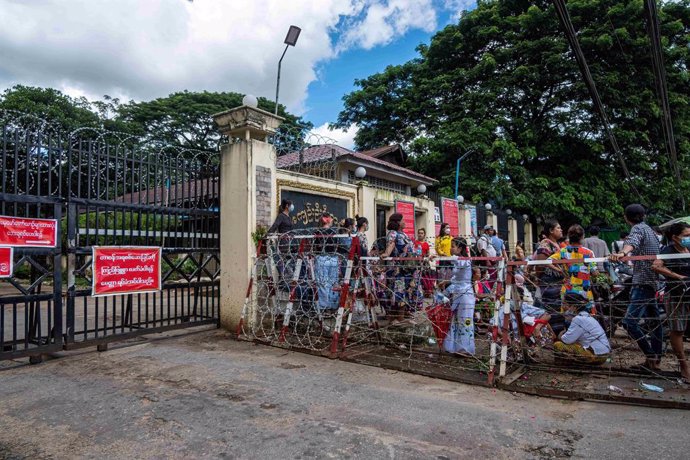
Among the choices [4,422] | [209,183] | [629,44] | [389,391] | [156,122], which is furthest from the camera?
[156,122]

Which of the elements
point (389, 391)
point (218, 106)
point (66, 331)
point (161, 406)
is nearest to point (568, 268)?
point (389, 391)

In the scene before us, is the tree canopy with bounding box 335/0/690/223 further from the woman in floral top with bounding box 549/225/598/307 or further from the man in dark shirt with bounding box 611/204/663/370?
the man in dark shirt with bounding box 611/204/663/370

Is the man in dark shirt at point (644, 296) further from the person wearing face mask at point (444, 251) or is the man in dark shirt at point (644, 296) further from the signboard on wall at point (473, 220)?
the signboard on wall at point (473, 220)

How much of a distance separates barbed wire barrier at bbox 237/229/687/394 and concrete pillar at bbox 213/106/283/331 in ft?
1.05

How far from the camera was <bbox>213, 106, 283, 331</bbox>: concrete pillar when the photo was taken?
Result: 677 centimetres

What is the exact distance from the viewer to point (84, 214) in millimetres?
5883

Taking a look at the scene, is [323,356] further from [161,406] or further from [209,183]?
[209,183]

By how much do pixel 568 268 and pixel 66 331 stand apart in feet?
19.9

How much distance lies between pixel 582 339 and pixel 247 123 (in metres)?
5.50

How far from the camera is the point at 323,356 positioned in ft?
17.7

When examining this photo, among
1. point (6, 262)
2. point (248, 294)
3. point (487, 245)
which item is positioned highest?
point (487, 245)

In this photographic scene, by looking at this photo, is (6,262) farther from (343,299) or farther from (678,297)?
(678,297)

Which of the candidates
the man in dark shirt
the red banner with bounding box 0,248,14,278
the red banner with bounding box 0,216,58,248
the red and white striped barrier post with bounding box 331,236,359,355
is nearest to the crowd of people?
the man in dark shirt

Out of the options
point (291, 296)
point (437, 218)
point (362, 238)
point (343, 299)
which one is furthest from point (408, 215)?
point (343, 299)
